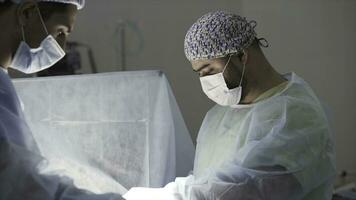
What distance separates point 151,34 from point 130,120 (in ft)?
4.13

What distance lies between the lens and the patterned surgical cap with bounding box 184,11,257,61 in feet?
4.14

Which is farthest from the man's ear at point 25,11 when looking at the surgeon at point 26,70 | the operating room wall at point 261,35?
the operating room wall at point 261,35

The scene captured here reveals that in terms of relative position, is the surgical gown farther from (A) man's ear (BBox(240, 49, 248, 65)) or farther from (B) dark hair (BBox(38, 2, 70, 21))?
(A) man's ear (BBox(240, 49, 248, 65))

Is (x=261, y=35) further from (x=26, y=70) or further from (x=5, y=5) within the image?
(x=5, y=5)

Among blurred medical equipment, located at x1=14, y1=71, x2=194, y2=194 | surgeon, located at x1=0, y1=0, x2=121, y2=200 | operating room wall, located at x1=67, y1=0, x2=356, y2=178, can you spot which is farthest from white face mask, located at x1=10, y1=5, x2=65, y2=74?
operating room wall, located at x1=67, y1=0, x2=356, y2=178

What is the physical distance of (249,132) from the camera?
3.94 feet

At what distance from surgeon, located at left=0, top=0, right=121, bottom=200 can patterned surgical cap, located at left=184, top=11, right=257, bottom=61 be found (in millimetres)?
425

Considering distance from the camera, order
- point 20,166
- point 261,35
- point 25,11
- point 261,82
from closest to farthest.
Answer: point 20,166, point 25,11, point 261,82, point 261,35

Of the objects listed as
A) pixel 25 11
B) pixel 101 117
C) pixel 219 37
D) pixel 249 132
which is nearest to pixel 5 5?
pixel 25 11

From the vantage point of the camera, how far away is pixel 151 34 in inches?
94.2

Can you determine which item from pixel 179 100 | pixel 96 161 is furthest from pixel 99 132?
pixel 179 100

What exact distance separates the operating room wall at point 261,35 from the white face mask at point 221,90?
97cm

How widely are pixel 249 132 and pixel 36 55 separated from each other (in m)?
0.64

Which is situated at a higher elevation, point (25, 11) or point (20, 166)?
point (25, 11)
